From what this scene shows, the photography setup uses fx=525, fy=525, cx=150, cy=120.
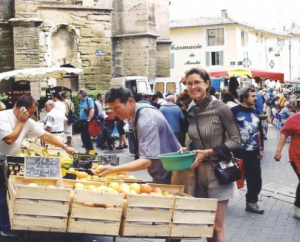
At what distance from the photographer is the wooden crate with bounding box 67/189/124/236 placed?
4262 mm

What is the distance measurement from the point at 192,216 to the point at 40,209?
1249 mm

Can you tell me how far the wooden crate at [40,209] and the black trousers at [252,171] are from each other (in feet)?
12.8

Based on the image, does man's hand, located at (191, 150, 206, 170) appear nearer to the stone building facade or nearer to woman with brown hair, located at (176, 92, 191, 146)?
woman with brown hair, located at (176, 92, 191, 146)

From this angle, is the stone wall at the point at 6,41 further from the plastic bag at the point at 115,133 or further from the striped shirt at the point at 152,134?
the striped shirt at the point at 152,134

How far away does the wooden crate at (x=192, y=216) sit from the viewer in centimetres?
431

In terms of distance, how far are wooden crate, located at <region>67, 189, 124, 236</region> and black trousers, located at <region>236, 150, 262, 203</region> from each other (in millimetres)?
3707

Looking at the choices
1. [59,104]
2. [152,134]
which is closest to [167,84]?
[59,104]

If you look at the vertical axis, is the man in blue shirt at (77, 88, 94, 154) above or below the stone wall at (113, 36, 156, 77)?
below

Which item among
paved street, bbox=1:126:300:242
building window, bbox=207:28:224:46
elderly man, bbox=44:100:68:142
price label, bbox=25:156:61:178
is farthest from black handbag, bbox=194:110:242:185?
building window, bbox=207:28:224:46

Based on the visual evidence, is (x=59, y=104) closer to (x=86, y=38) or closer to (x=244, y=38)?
(x=86, y=38)

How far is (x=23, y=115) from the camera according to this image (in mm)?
6020

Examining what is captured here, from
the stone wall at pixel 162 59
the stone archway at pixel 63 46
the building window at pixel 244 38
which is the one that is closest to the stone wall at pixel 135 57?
the stone wall at pixel 162 59

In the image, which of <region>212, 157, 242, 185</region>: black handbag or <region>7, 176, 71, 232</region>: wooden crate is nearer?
<region>7, 176, 71, 232</region>: wooden crate

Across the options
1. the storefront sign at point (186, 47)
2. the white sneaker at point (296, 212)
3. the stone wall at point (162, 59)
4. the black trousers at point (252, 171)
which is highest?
the storefront sign at point (186, 47)
